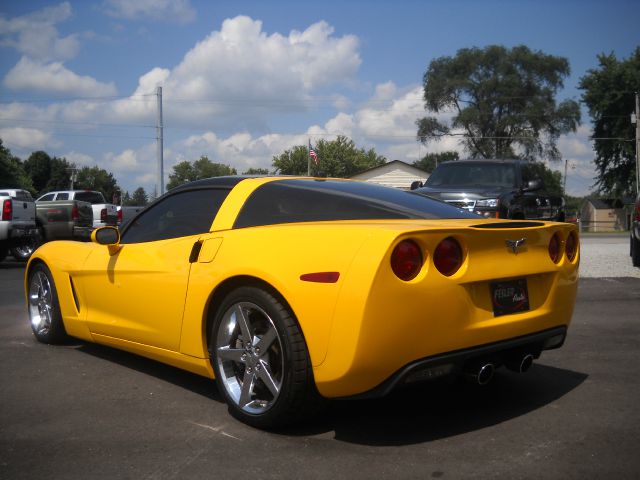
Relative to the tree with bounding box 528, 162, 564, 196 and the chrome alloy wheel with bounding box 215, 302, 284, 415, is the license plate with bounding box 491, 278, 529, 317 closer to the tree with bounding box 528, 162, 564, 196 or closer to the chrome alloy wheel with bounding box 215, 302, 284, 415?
the chrome alloy wheel with bounding box 215, 302, 284, 415

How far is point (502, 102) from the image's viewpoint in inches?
2142

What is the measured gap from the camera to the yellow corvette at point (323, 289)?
3047mm

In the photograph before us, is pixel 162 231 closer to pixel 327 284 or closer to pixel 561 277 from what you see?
pixel 327 284

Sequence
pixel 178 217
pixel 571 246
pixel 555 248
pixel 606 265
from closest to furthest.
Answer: pixel 555 248 → pixel 571 246 → pixel 178 217 → pixel 606 265

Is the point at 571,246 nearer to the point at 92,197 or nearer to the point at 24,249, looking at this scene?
the point at 24,249

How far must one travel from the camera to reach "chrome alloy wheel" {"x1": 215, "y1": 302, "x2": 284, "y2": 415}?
3438 mm

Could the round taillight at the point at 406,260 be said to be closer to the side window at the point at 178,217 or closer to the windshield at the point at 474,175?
the side window at the point at 178,217

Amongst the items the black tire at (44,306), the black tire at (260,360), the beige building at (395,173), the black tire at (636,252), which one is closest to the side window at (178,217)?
the black tire at (260,360)

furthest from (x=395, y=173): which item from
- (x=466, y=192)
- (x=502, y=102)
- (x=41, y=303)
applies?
(x=41, y=303)

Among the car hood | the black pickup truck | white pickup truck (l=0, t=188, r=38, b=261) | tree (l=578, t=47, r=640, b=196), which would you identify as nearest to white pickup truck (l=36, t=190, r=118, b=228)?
white pickup truck (l=0, t=188, r=38, b=261)

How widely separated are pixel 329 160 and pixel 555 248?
6628 centimetres

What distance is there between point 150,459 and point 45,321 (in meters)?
2.88

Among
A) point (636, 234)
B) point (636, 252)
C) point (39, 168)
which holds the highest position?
point (39, 168)

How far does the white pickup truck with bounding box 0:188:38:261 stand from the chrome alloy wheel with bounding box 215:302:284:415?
36.8ft
